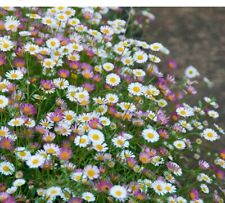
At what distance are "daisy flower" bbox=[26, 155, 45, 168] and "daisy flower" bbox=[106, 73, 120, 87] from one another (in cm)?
57

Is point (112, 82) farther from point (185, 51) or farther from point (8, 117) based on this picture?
point (185, 51)

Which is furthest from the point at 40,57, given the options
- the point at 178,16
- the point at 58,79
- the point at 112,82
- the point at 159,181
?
the point at 178,16

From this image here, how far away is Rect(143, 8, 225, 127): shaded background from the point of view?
3.65 m

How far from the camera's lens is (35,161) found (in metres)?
1.72

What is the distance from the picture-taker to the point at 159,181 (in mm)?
1891

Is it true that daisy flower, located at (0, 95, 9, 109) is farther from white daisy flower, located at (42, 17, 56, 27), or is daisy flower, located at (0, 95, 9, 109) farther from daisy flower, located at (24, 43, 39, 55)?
white daisy flower, located at (42, 17, 56, 27)

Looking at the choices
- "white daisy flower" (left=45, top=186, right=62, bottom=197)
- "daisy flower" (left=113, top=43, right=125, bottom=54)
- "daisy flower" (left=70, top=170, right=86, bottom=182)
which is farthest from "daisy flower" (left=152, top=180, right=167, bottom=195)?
"daisy flower" (left=113, top=43, right=125, bottom=54)

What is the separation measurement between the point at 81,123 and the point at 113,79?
345 mm

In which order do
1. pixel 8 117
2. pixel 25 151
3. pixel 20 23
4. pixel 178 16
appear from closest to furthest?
pixel 25 151 < pixel 8 117 < pixel 20 23 < pixel 178 16

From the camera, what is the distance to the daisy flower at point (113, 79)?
7.18 feet

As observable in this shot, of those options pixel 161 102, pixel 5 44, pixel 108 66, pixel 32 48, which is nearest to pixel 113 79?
pixel 108 66

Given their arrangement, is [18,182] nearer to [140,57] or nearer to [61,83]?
[61,83]

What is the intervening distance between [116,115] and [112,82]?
210mm

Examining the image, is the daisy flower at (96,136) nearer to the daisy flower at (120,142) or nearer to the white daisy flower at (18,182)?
the daisy flower at (120,142)
